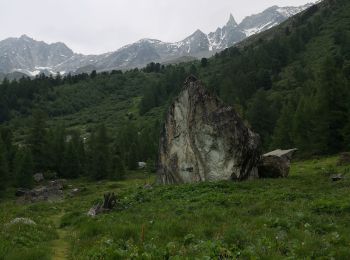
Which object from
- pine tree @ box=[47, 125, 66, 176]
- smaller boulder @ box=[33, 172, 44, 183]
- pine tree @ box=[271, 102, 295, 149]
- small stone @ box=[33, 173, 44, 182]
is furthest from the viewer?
pine tree @ box=[47, 125, 66, 176]

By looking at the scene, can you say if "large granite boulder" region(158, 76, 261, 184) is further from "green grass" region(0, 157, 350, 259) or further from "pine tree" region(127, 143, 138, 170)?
"pine tree" region(127, 143, 138, 170)

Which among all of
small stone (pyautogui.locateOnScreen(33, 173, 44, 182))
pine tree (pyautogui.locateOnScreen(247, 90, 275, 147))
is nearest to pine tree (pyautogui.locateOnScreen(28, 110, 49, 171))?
small stone (pyautogui.locateOnScreen(33, 173, 44, 182))

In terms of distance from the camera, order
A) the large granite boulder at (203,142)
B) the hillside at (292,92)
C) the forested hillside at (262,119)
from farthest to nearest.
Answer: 1. the forested hillside at (262,119)
2. the hillside at (292,92)
3. the large granite boulder at (203,142)

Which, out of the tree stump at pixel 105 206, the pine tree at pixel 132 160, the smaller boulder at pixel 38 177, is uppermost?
the tree stump at pixel 105 206

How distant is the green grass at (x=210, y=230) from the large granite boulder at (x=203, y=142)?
25.4 ft

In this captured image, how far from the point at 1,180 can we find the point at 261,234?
58.5 metres

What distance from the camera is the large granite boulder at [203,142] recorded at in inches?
1444

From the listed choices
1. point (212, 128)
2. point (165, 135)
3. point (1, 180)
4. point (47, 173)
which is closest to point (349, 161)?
point (212, 128)

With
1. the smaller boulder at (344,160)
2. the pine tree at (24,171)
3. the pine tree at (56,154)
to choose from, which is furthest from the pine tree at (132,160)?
the smaller boulder at (344,160)

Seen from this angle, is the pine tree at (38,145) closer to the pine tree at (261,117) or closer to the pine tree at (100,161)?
the pine tree at (100,161)

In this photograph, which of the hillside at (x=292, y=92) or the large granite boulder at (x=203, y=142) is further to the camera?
Answer: the hillside at (x=292, y=92)

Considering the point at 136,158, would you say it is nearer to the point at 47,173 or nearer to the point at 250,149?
the point at 47,173

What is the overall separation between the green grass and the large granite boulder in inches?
305

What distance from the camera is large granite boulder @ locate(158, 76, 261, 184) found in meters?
36.7
